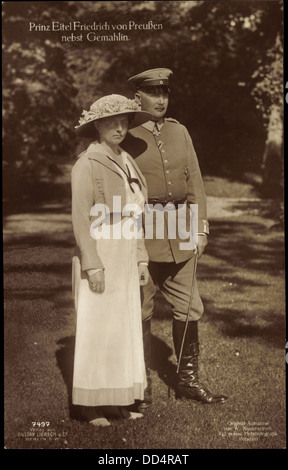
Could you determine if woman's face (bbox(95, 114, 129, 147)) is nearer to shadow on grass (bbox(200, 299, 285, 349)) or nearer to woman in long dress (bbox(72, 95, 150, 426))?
woman in long dress (bbox(72, 95, 150, 426))

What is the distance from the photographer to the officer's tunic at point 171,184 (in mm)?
5125

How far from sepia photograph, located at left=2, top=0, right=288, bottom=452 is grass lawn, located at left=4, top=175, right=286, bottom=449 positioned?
0.02 metres

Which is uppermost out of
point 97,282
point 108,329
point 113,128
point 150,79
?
point 150,79

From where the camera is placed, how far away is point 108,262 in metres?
4.84

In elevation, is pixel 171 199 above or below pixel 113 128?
below

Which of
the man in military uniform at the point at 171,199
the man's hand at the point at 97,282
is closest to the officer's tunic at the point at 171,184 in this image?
the man in military uniform at the point at 171,199

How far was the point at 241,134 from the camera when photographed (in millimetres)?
6273

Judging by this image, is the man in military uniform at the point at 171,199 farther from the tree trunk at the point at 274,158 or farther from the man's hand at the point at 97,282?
the tree trunk at the point at 274,158

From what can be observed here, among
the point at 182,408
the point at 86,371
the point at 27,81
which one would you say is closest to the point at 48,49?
the point at 27,81

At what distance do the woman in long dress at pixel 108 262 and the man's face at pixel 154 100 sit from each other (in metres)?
0.16

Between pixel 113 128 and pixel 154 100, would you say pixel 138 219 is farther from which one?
pixel 154 100

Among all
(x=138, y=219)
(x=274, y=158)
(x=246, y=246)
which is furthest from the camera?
(x=246, y=246)

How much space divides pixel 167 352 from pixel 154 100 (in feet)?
6.92

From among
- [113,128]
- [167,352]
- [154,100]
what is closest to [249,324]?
[167,352]
